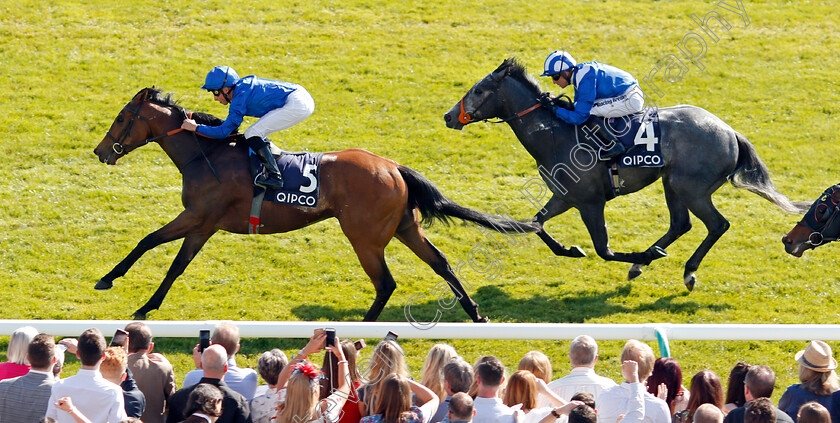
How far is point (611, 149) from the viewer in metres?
8.24

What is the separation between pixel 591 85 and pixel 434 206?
1.98 m

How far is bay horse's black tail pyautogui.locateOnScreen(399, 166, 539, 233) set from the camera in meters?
7.43

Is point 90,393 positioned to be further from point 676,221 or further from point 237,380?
point 676,221

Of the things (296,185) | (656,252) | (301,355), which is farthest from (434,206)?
(301,355)

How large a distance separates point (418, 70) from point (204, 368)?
1032 centimetres

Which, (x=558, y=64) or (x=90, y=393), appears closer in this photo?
(x=90, y=393)

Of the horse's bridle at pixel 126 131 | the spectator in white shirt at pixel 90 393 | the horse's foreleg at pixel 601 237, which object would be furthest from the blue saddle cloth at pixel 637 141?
the spectator in white shirt at pixel 90 393

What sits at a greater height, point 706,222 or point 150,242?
point 150,242

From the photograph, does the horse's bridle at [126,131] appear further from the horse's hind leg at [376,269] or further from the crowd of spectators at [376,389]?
the crowd of spectators at [376,389]

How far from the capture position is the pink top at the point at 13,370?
4516mm

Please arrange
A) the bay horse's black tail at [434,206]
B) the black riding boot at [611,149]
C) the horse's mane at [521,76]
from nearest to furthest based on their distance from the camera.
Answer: the bay horse's black tail at [434,206]
the black riding boot at [611,149]
the horse's mane at [521,76]

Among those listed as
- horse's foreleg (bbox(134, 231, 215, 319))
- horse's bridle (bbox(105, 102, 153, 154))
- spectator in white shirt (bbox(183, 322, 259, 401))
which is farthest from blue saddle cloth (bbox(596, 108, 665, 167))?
spectator in white shirt (bbox(183, 322, 259, 401))

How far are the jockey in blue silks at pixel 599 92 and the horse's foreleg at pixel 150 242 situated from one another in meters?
3.47

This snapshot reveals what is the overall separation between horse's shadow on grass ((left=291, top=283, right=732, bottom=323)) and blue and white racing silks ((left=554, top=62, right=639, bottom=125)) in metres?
1.62
